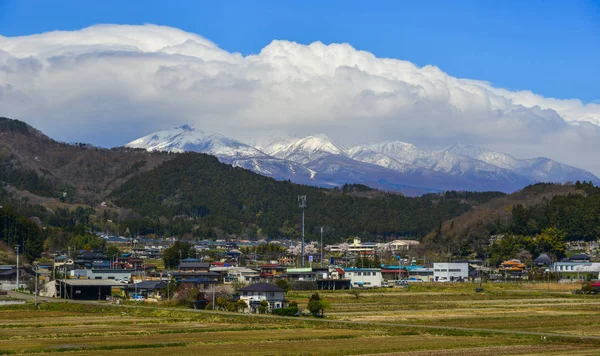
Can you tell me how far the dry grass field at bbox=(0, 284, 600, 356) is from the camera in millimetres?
39125

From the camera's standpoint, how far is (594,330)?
46.7m

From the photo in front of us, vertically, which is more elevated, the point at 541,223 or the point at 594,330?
the point at 541,223

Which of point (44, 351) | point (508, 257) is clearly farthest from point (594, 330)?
point (508, 257)

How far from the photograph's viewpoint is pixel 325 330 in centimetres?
4719

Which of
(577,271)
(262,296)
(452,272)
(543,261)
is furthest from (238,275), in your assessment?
(543,261)

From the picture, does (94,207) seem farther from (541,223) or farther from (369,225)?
(541,223)

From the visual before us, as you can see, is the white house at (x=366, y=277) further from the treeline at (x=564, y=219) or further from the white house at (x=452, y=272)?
the treeline at (x=564, y=219)

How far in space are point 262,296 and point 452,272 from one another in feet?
159

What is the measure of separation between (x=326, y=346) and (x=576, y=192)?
10842 cm

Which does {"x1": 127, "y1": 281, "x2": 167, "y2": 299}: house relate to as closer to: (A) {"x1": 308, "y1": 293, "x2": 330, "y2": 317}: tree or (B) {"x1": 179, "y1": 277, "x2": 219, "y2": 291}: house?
(B) {"x1": 179, "y1": 277, "x2": 219, "y2": 291}: house

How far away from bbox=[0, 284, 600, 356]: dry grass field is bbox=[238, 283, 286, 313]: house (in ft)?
12.6

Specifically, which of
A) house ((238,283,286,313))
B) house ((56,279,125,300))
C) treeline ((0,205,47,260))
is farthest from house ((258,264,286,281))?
house ((238,283,286,313))

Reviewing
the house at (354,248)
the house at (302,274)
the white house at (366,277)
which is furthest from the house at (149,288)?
the house at (354,248)

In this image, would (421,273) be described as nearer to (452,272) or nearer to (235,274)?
(452,272)
